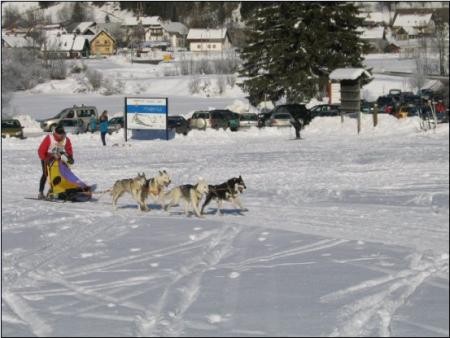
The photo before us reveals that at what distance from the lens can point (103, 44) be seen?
97375mm

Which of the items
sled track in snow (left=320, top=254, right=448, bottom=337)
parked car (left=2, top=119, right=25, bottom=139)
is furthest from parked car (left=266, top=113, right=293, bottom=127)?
sled track in snow (left=320, top=254, right=448, bottom=337)

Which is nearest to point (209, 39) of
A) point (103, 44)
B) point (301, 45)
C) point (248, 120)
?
point (103, 44)

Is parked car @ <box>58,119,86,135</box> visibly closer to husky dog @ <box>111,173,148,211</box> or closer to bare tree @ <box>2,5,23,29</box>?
husky dog @ <box>111,173,148,211</box>

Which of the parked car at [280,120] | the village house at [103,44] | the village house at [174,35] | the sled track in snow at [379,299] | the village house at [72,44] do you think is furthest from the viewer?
the village house at [174,35]

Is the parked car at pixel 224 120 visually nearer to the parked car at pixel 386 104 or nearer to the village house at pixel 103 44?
the parked car at pixel 386 104

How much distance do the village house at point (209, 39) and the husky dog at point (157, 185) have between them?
87658 mm

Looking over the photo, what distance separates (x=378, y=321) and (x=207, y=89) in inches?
2362

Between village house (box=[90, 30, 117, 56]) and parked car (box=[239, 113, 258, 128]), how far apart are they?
61389 millimetres

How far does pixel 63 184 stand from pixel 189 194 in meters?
3.16

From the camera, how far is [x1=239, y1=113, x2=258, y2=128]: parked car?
3575 centimetres

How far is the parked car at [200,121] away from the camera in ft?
113

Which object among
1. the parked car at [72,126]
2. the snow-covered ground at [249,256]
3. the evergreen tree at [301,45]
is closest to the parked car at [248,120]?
the parked car at [72,126]

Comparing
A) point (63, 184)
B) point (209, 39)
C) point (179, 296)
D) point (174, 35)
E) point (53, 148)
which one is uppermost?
point (174, 35)

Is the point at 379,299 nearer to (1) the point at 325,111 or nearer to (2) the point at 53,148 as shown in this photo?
(2) the point at 53,148
